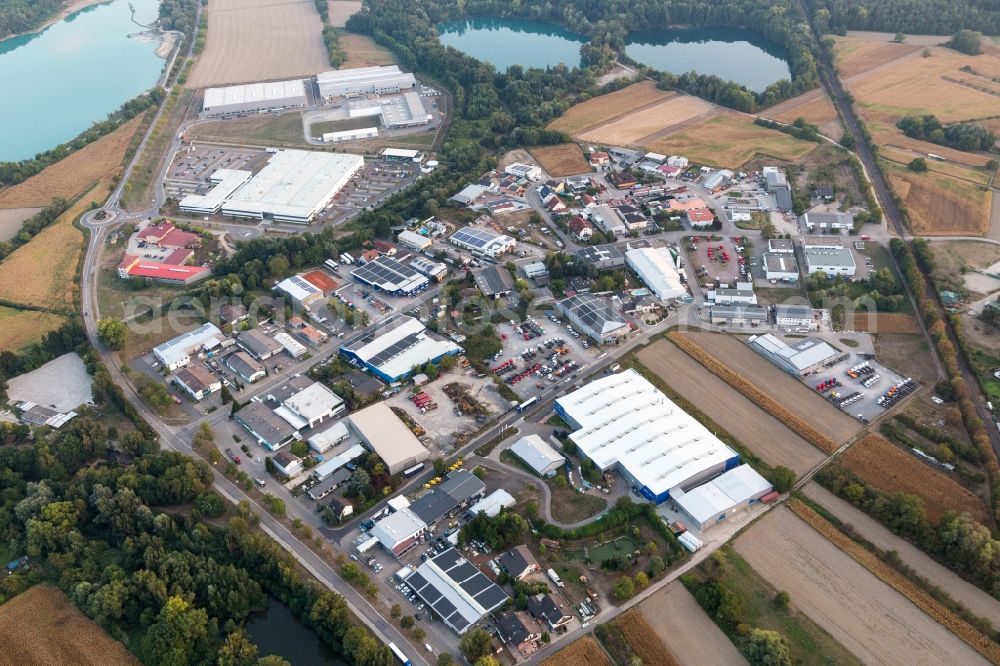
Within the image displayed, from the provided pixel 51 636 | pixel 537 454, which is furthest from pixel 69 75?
pixel 537 454

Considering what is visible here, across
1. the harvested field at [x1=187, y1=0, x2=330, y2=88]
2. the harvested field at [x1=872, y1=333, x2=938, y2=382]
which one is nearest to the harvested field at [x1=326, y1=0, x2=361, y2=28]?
the harvested field at [x1=187, y1=0, x2=330, y2=88]

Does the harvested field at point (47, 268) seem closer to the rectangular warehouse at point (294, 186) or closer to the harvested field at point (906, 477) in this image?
the rectangular warehouse at point (294, 186)

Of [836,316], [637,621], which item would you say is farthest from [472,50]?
[637,621]

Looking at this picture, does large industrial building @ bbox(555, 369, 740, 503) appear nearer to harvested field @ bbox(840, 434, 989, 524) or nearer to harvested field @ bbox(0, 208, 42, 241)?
harvested field @ bbox(840, 434, 989, 524)

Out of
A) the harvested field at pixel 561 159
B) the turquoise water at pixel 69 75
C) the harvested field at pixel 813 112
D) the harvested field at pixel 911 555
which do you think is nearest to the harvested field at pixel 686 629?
the harvested field at pixel 911 555

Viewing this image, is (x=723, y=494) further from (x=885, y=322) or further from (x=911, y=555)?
(x=885, y=322)

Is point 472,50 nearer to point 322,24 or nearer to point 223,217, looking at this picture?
point 322,24
